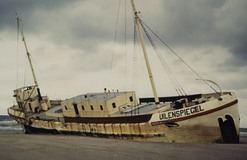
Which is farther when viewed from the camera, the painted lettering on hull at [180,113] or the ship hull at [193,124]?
the painted lettering on hull at [180,113]

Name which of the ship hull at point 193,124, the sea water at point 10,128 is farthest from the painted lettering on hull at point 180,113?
the sea water at point 10,128

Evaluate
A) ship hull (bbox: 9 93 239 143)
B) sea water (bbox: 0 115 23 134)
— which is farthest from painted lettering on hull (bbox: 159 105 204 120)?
sea water (bbox: 0 115 23 134)

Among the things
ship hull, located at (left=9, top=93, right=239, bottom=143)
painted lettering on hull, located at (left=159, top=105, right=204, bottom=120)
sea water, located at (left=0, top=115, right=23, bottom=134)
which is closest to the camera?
ship hull, located at (left=9, top=93, right=239, bottom=143)

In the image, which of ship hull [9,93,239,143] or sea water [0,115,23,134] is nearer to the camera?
ship hull [9,93,239,143]

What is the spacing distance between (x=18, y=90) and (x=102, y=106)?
63.5ft

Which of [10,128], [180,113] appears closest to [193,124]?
[180,113]

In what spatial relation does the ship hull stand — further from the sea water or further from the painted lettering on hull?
the sea water

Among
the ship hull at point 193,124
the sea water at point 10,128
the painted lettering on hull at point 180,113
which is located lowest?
the sea water at point 10,128

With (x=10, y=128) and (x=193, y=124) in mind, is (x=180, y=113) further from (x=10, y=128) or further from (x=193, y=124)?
(x=10, y=128)

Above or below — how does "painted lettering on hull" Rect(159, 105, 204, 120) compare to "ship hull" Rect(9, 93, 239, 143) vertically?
above

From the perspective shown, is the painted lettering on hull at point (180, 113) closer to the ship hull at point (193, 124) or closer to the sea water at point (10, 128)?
the ship hull at point (193, 124)

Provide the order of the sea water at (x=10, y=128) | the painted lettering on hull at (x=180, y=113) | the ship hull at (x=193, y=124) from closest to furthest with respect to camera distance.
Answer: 1. the ship hull at (x=193, y=124)
2. the painted lettering on hull at (x=180, y=113)
3. the sea water at (x=10, y=128)

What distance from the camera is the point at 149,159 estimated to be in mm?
14789

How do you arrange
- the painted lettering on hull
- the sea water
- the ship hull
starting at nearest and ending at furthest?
the ship hull < the painted lettering on hull < the sea water
